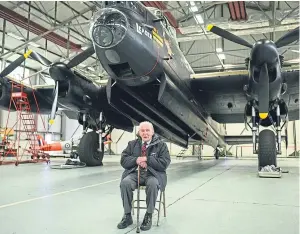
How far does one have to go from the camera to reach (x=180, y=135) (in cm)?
1016

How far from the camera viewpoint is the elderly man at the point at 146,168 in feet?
9.34

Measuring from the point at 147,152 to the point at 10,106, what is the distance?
351 inches

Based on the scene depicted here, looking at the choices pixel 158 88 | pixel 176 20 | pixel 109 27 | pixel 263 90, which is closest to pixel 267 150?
pixel 263 90

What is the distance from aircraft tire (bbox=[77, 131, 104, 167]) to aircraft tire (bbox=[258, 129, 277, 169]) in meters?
5.46

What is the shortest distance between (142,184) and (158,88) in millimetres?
4426

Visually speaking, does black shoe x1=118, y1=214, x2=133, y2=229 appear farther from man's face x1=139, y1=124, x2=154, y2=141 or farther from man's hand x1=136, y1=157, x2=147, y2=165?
man's face x1=139, y1=124, x2=154, y2=141

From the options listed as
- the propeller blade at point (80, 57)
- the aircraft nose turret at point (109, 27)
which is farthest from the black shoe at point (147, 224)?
the propeller blade at point (80, 57)

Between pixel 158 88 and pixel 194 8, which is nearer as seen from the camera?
pixel 158 88

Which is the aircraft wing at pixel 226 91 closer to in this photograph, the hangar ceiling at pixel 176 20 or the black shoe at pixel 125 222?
the hangar ceiling at pixel 176 20

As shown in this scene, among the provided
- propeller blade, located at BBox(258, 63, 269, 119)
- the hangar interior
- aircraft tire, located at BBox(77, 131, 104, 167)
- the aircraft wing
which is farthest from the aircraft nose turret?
aircraft tire, located at BBox(77, 131, 104, 167)

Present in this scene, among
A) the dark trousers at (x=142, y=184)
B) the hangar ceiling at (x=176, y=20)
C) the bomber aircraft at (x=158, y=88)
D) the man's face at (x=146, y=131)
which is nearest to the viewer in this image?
the dark trousers at (x=142, y=184)

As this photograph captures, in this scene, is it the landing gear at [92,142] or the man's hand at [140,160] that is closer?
the man's hand at [140,160]

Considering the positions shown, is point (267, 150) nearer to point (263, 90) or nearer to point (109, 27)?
point (263, 90)

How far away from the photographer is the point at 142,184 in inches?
119
